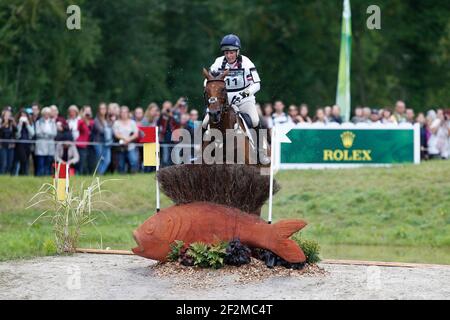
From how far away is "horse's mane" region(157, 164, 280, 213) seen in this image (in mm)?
13742

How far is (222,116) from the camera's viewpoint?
584 inches

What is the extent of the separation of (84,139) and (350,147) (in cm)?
699

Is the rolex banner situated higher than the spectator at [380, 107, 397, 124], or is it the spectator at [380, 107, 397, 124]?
the spectator at [380, 107, 397, 124]

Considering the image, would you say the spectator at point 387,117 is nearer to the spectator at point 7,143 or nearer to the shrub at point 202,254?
the spectator at point 7,143

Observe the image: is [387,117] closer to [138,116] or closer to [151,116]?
[151,116]

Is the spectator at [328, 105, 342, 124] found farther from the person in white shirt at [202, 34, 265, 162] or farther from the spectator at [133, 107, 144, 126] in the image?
the person in white shirt at [202, 34, 265, 162]

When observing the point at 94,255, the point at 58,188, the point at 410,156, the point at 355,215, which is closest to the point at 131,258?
the point at 94,255

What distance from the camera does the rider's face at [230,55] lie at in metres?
15.5

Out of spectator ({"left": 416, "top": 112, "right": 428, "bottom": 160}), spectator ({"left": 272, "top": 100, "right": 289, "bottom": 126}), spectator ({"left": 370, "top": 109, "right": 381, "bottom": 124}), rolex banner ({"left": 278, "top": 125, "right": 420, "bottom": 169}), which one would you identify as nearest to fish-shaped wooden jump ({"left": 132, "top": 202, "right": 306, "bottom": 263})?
rolex banner ({"left": 278, "top": 125, "right": 420, "bottom": 169})

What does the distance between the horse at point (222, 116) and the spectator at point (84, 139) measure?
38.0ft

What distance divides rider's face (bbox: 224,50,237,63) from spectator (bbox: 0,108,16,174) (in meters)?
11.6

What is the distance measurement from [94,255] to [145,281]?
2951 millimetres

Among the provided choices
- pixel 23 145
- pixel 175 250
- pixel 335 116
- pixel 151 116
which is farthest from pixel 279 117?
pixel 175 250
